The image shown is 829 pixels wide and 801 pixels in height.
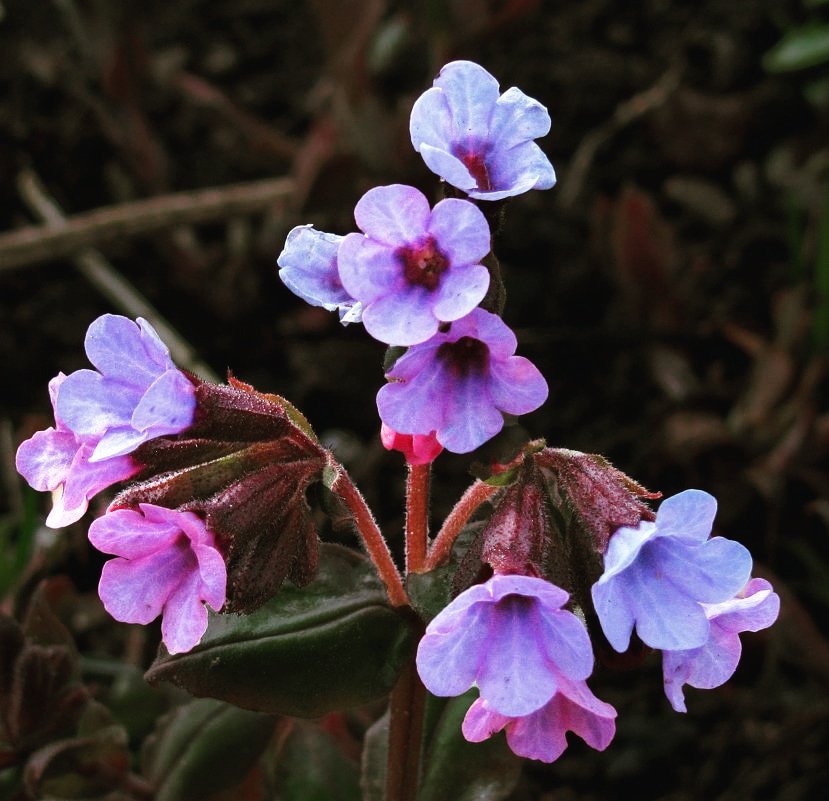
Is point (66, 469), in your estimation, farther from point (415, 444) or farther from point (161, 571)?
point (415, 444)

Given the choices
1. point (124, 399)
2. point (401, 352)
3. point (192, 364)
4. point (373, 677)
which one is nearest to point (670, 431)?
point (192, 364)

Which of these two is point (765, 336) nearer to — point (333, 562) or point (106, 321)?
point (333, 562)

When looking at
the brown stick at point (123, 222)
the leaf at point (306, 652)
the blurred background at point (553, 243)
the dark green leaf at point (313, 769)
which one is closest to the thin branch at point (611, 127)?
the blurred background at point (553, 243)

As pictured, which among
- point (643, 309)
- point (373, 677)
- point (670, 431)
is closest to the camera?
point (373, 677)

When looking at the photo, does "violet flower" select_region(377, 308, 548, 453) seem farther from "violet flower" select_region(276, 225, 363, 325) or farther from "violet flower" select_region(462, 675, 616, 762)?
"violet flower" select_region(462, 675, 616, 762)

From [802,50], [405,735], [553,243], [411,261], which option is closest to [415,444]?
[411,261]

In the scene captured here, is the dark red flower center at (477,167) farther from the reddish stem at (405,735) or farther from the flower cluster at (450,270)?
the reddish stem at (405,735)

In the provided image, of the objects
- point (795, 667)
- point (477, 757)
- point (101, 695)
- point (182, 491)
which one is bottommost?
point (795, 667)
